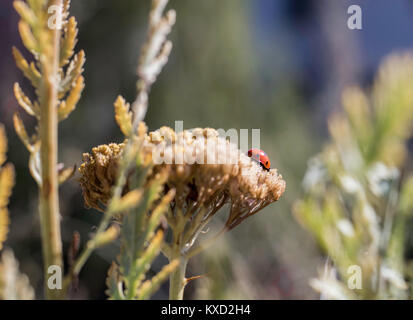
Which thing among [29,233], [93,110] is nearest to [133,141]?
[29,233]

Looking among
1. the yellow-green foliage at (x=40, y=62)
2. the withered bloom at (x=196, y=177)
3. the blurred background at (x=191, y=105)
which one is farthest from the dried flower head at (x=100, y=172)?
the blurred background at (x=191, y=105)

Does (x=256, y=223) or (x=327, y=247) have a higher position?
(x=256, y=223)

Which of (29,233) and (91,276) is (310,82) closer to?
(91,276)

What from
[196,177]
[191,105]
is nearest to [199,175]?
[196,177]

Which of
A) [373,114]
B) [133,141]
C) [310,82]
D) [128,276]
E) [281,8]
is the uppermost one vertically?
[281,8]

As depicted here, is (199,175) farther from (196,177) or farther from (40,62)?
(40,62)

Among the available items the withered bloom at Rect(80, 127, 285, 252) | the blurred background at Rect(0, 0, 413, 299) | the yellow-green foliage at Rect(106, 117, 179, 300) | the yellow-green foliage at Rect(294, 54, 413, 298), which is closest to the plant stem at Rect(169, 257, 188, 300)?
the withered bloom at Rect(80, 127, 285, 252)
